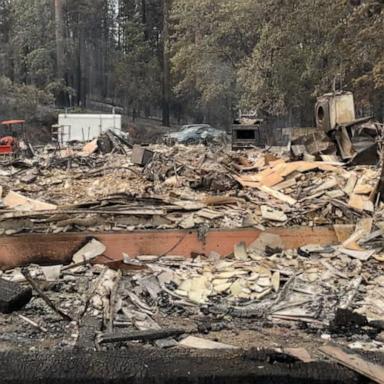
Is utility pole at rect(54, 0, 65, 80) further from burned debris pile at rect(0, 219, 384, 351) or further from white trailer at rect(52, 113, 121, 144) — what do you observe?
burned debris pile at rect(0, 219, 384, 351)

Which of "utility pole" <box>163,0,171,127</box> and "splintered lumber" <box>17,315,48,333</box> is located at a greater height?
"utility pole" <box>163,0,171,127</box>

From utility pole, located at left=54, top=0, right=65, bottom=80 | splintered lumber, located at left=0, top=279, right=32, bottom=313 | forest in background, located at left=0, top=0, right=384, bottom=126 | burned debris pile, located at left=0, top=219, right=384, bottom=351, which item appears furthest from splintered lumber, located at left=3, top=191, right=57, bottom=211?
utility pole, located at left=54, top=0, right=65, bottom=80

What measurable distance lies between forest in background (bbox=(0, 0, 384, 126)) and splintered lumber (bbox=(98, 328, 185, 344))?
10.5 m

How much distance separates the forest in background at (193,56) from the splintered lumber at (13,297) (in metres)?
10.3

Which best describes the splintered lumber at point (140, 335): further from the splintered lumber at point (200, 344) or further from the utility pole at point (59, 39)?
the utility pole at point (59, 39)

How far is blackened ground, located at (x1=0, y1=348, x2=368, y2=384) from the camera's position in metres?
2.78

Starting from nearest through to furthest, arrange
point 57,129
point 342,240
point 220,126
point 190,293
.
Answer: point 190,293 → point 342,240 → point 57,129 → point 220,126

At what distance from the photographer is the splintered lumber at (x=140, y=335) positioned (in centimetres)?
374

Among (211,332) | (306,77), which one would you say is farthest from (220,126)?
(211,332)

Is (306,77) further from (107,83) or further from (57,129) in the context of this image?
(107,83)

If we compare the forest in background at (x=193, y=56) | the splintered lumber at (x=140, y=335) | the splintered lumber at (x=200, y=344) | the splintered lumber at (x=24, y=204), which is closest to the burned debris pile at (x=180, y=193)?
the splintered lumber at (x=24, y=204)

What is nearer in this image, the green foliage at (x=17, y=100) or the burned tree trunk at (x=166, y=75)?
the green foliage at (x=17, y=100)

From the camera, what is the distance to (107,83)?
46.3m

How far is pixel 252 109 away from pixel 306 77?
147 inches
